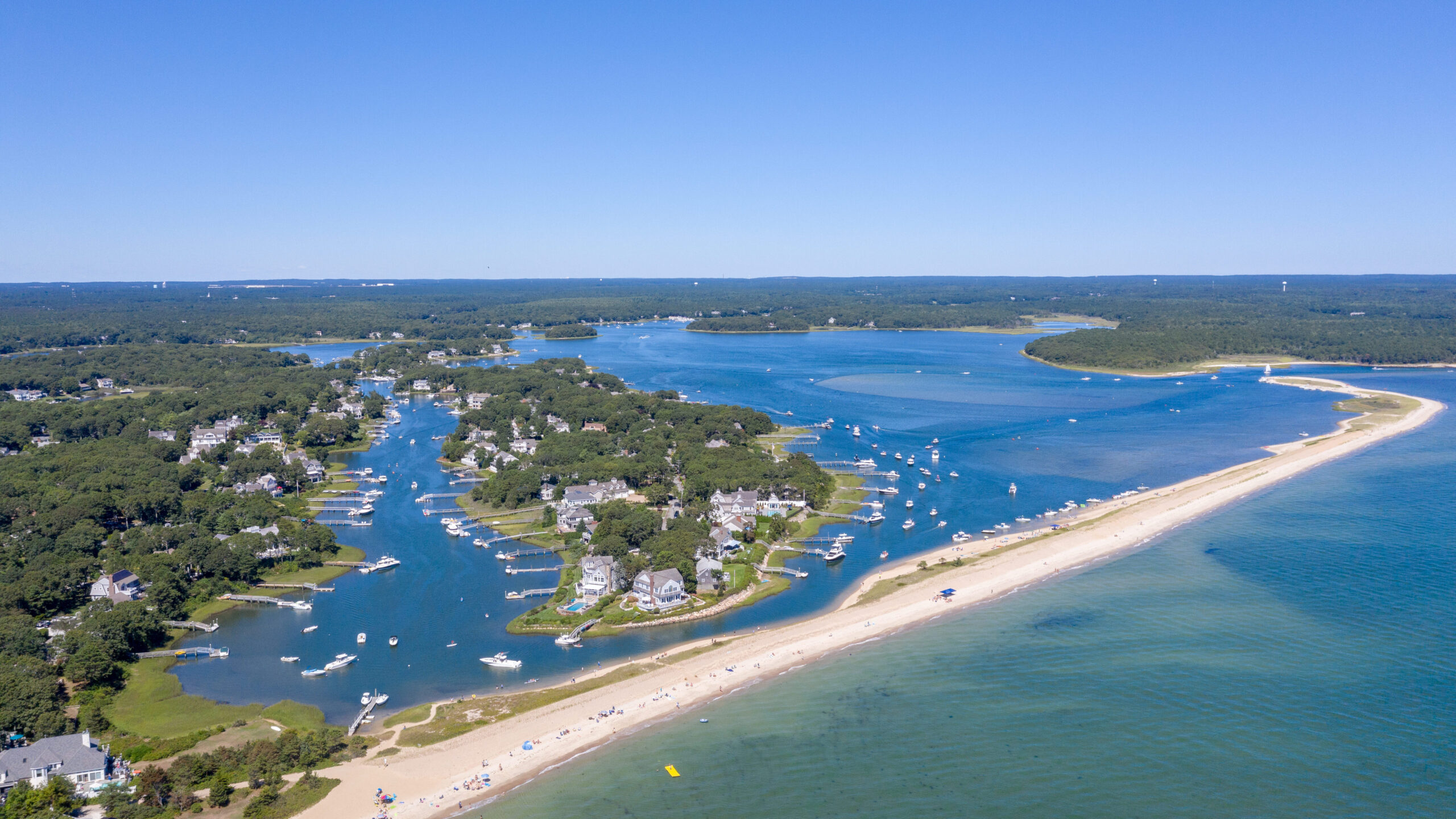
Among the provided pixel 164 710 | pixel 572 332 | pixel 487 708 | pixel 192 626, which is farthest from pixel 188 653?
pixel 572 332

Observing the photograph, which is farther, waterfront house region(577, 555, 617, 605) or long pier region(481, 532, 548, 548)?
long pier region(481, 532, 548, 548)

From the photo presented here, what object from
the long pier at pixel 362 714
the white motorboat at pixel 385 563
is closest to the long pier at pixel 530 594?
the white motorboat at pixel 385 563

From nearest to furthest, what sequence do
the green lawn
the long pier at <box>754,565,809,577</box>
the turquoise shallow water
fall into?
the turquoise shallow water, the green lawn, the long pier at <box>754,565,809,577</box>

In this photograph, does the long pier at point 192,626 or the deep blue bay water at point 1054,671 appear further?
the long pier at point 192,626

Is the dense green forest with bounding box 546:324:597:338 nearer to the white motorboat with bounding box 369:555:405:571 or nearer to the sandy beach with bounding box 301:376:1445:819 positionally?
the white motorboat with bounding box 369:555:405:571

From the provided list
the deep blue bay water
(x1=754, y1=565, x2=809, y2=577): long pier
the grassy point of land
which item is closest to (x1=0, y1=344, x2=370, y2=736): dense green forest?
the deep blue bay water

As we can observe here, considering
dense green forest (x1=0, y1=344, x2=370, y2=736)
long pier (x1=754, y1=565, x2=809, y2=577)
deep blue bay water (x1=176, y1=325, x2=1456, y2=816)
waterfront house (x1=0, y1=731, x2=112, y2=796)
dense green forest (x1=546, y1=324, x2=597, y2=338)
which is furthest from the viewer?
dense green forest (x1=546, y1=324, x2=597, y2=338)

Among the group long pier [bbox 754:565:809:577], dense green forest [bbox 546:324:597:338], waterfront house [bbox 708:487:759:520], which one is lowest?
long pier [bbox 754:565:809:577]

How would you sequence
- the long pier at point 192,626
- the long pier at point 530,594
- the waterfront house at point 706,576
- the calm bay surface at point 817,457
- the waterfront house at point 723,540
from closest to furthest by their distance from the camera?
the calm bay surface at point 817,457
the long pier at point 192,626
the long pier at point 530,594
the waterfront house at point 706,576
the waterfront house at point 723,540

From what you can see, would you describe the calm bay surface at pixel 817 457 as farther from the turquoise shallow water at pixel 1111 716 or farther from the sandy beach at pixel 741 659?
the turquoise shallow water at pixel 1111 716
